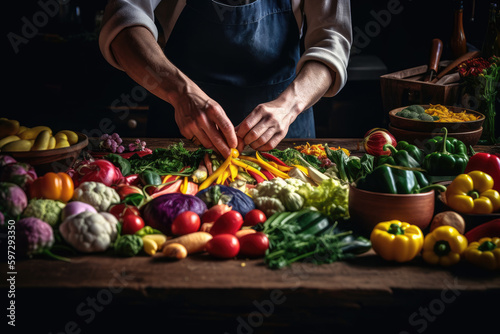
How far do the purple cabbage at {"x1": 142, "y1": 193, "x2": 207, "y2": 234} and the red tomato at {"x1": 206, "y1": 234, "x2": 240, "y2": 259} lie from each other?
0.61 feet

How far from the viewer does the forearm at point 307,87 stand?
7.01ft

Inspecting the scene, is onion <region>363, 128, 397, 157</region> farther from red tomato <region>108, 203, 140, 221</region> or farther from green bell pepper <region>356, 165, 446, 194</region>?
red tomato <region>108, 203, 140, 221</region>

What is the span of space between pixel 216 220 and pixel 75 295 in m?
0.46

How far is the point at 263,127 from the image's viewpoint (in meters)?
1.96

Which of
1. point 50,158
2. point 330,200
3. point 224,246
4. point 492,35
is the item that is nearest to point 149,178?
point 50,158

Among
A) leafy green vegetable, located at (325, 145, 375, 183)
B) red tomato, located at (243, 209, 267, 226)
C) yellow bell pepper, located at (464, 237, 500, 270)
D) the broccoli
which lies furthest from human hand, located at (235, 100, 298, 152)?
yellow bell pepper, located at (464, 237, 500, 270)

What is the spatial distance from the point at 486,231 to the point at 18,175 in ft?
4.70

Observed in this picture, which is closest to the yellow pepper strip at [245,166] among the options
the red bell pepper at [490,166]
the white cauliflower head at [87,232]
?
the white cauliflower head at [87,232]

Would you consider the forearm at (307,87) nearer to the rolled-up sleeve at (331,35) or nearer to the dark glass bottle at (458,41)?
the rolled-up sleeve at (331,35)

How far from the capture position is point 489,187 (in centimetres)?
150

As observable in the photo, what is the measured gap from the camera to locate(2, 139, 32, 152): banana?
163cm

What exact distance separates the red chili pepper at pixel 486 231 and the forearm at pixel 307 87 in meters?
1.00

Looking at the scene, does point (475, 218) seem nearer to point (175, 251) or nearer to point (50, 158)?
point (175, 251)

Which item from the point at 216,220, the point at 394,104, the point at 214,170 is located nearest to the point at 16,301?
the point at 216,220
